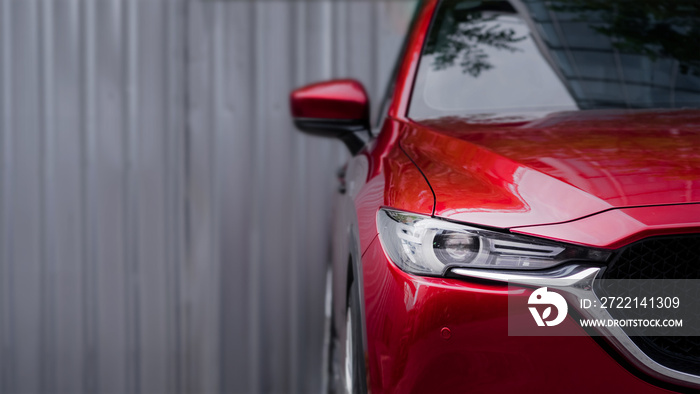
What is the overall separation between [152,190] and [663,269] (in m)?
2.96

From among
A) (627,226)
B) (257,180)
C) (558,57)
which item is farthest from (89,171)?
(627,226)

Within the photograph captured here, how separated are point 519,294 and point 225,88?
277cm

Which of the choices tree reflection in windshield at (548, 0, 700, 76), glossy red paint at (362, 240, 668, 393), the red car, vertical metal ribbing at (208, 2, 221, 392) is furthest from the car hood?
vertical metal ribbing at (208, 2, 221, 392)

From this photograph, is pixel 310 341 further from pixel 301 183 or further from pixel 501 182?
pixel 501 182

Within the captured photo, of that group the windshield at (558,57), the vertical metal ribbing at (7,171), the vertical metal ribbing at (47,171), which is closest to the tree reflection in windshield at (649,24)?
the windshield at (558,57)

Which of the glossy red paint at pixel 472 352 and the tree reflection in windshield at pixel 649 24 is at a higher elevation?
the tree reflection in windshield at pixel 649 24

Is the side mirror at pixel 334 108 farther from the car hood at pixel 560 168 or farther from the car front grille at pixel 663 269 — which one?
the car front grille at pixel 663 269

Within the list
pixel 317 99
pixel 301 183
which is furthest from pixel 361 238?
pixel 301 183

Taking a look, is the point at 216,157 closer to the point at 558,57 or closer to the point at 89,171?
the point at 89,171

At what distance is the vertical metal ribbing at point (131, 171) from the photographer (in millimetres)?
3389

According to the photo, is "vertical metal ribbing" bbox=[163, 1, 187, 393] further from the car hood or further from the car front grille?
the car front grille

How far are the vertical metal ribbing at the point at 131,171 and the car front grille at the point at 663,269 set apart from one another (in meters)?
2.95

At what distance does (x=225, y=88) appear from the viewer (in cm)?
343

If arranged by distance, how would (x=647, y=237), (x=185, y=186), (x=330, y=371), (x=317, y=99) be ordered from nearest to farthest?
(x=647, y=237) → (x=317, y=99) → (x=330, y=371) → (x=185, y=186)
